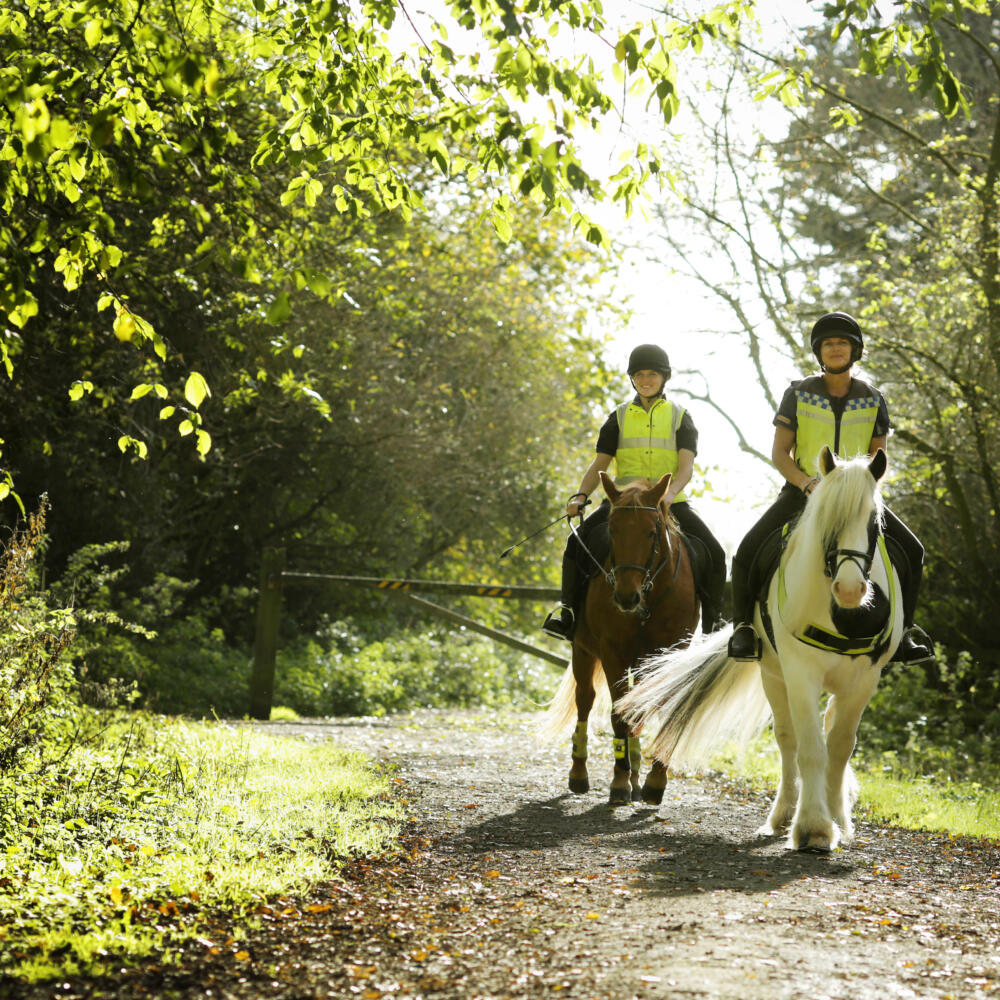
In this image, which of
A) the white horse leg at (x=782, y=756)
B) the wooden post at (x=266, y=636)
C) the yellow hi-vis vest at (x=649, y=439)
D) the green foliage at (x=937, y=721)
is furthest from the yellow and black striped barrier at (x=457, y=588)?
the white horse leg at (x=782, y=756)

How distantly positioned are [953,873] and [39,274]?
9.09 meters

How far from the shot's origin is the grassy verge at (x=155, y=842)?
3.81 meters

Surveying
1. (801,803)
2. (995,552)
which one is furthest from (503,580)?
(801,803)

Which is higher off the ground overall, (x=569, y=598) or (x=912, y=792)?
(x=569, y=598)

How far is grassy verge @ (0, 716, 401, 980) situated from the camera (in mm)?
3814

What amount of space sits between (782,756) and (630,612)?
122cm

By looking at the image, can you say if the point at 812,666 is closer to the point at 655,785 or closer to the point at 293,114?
the point at 655,785

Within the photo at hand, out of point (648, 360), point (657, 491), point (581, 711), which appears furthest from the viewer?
point (581, 711)

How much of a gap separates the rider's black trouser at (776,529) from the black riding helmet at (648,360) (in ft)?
4.21

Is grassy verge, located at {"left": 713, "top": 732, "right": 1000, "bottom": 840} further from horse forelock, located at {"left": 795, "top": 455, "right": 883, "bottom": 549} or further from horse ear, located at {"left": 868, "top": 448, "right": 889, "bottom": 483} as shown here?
horse ear, located at {"left": 868, "top": 448, "right": 889, "bottom": 483}

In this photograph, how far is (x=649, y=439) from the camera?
749 centimetres

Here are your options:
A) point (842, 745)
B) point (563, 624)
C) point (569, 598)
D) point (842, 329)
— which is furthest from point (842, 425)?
point (563, 624)

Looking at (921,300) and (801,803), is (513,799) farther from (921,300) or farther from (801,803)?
(921,300)

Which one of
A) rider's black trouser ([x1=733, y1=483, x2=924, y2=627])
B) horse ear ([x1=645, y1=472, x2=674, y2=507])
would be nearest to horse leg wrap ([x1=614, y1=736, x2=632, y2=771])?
rider's black trouser ([x1=733, y1=483, x2=924, y2=627])
